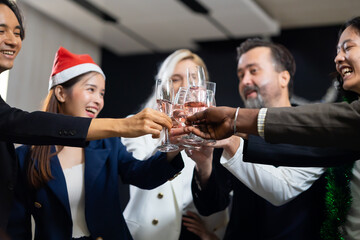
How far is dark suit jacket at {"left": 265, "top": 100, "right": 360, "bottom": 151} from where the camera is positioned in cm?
142

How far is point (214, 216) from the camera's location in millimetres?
2229

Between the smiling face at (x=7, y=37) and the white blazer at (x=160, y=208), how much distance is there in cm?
69

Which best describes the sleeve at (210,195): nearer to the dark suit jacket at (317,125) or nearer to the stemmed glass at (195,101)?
the stemmed glass at (195,101)

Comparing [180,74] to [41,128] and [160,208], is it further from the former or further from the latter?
[41,128]

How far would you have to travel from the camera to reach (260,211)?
2.10m

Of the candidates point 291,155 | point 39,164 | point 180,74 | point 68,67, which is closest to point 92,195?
point 39,164

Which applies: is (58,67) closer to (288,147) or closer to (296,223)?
(288,147)

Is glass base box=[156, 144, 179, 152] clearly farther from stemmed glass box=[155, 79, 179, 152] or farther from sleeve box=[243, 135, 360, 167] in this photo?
sleeve box=[243, 135, 360, 167]

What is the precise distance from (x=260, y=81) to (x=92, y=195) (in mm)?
1203

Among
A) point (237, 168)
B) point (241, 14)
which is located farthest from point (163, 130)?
point (241, 14)

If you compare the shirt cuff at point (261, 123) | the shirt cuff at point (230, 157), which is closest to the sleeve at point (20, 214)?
the shirt cuff at point (230, 157)

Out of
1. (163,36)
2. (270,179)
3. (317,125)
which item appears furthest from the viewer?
(163,36)

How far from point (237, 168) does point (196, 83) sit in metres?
0.39

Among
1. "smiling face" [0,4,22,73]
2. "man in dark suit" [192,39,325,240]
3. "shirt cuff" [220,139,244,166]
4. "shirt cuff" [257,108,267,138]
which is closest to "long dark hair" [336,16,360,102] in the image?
"man in dark suit" [192,39,325,240]
